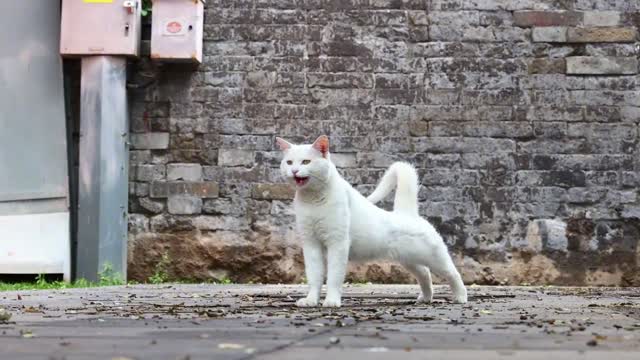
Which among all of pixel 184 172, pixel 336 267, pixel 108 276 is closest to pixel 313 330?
pixel 336 267

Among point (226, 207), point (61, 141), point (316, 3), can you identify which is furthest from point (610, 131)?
point (61, 141)

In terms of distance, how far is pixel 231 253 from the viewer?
9.30 meters

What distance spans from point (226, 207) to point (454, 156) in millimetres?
2243

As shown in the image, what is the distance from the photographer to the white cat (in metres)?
5.01

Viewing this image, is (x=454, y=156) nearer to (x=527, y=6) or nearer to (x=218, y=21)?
(x=527, y=6)

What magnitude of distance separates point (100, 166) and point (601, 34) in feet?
16.0

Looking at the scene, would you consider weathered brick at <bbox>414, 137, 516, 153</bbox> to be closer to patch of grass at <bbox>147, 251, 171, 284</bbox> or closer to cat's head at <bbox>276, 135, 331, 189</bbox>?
patch of grass at <bbox>147, 251, 171, 284</bbox>

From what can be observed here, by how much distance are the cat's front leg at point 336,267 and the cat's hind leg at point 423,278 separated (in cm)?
58

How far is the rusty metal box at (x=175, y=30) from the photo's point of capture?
29.9 feet

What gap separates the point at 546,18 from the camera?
9227 millimetres

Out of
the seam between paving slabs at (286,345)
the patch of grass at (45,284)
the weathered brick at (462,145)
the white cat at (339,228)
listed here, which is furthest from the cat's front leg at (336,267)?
the weathered brick at (462,145)

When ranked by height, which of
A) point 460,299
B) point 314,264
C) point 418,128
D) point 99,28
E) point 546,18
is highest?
point 546,18

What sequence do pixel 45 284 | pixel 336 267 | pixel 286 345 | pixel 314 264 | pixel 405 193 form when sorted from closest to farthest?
pixel 286 345 < pixel 336 267 < pixel 314 264 < pixel 405 193 < pixel 45 284

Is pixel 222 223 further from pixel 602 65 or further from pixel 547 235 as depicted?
pixel 602 65
